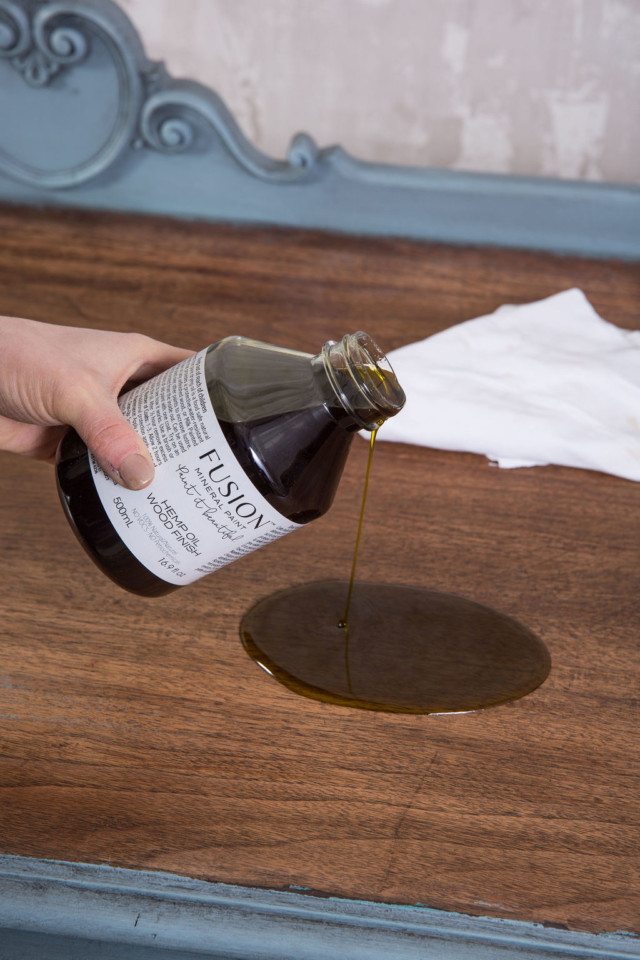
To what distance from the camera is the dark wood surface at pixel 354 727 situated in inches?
19.3

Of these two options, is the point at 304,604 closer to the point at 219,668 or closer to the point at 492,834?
the point at 219,668

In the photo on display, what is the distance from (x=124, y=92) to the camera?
111 centimetres

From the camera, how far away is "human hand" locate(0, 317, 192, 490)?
0.56m

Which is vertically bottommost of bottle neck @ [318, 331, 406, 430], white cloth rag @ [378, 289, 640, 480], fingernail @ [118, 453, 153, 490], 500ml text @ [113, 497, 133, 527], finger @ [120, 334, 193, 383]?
white cloth rag @ [378, 289, 640, 480]

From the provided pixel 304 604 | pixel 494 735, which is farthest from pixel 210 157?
pixel 494 735

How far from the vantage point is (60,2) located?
1048mm

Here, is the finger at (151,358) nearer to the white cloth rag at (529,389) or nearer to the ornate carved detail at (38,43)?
the white cloth rag at (529,389)

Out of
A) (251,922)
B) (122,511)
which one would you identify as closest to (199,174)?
(122,511)

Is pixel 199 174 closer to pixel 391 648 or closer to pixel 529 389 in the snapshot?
pixel 529 389

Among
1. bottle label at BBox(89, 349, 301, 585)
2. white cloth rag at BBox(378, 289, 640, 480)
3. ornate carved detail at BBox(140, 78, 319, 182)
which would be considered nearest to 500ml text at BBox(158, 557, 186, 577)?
bottle label at BBox(89, 349, 301, 585)

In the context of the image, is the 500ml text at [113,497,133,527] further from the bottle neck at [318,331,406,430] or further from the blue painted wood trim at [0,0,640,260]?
the blue painted wood trim at [0,0,640,260]

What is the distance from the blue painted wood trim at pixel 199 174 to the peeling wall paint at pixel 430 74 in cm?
11

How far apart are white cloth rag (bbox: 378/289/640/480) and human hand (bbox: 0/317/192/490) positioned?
25 centimetres

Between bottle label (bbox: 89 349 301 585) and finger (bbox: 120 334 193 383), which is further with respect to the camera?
finger (bbox: 120 334 193 383)
